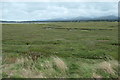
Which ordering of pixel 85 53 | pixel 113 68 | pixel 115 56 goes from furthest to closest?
pixel 85 53 < pixel 115 56 < pixel 113 68

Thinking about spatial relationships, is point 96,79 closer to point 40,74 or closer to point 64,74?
point 64,74

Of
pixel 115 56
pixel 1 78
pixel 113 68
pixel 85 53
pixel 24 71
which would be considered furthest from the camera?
pixel 85 53

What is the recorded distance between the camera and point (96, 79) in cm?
1270

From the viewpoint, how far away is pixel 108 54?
20.1 metres

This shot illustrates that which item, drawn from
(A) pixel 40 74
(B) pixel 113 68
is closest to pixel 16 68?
(A) pixel 40 74

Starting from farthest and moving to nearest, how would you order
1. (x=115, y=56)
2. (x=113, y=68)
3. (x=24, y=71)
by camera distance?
1. (x=115, y=56)
2. (x=113, y=68)
3. (x=24, y=71)

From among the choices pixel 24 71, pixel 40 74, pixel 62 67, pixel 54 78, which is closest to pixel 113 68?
pixel 62 67

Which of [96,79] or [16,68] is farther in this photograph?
[16,68]

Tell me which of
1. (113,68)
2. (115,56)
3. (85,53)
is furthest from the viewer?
(85,53)

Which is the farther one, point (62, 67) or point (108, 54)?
point (108, 54)

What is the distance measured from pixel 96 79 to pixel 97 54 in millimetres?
7891

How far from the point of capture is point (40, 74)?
13.0 meters

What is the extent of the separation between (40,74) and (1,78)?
2.87 metres

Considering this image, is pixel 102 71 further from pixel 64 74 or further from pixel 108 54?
pixel 108 54
